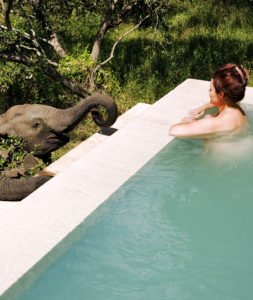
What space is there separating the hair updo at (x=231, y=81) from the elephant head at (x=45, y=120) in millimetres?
1364

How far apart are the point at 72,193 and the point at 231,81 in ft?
4.99

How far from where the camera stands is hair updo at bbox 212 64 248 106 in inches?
139

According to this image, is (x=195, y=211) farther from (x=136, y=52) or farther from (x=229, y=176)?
(x=136, y=52)

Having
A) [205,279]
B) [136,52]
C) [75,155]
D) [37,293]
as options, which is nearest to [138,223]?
[205,279]

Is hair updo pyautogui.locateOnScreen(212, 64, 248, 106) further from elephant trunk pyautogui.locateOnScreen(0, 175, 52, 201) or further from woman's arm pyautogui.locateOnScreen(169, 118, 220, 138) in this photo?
elephant trunk pyautogui.locateOnScreen(0, 175, 52, 201)

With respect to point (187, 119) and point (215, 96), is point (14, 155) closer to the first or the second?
point (187, 119)

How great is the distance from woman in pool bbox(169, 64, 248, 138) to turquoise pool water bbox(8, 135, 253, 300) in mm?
410

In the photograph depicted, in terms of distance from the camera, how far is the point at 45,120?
4.68 metres

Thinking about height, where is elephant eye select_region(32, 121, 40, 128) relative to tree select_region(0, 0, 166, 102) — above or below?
below

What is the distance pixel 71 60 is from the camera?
20.9ft

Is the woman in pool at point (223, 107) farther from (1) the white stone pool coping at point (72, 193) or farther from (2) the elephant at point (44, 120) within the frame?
(2) the elephant at point (44, 120)

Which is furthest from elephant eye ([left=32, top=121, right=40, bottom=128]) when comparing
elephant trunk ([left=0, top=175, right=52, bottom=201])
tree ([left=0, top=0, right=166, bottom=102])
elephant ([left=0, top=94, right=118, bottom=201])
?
tree ([left=0, top=0, right=166, bottom=102])

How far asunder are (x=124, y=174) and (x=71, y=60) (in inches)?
137

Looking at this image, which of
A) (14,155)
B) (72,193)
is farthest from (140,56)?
(72,193)
